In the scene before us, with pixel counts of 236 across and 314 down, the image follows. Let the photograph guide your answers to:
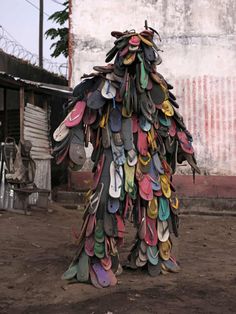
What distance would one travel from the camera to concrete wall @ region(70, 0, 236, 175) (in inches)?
453

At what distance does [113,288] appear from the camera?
4.63 meters

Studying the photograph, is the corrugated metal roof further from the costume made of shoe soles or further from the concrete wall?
the costume made of shoe soles

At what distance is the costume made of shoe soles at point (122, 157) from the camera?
4.79m

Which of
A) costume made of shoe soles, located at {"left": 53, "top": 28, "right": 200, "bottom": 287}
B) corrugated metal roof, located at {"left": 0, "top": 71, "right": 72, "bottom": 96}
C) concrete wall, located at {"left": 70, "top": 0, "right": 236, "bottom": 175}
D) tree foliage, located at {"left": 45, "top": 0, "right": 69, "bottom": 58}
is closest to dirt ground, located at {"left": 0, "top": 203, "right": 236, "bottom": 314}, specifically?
costume made of shoe soles, located at {"left": 53, "top": 28, "right": 200, "bottom": 287}

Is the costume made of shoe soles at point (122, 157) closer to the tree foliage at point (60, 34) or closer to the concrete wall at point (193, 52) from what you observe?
the concrete wall at point (193, 52)

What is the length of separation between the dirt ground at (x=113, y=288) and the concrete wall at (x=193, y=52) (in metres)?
4.06

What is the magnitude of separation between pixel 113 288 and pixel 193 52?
8.24 metres

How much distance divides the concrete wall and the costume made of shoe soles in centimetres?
647

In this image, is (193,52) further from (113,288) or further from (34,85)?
(113,288)

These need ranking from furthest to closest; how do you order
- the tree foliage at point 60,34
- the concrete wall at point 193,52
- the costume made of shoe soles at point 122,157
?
the tree foliage at point 60,34 < the concrete wall at point 193,52 < the costume made of shoe soles at point 122,157

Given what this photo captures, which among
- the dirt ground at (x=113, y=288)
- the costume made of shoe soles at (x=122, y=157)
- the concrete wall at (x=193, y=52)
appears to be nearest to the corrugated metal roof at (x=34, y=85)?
the concrete wall at (x=193, y=52)

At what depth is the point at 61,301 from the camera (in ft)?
13.9

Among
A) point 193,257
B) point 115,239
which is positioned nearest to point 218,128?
point 193,257

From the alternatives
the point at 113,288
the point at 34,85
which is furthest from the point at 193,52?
the point at 113,288
